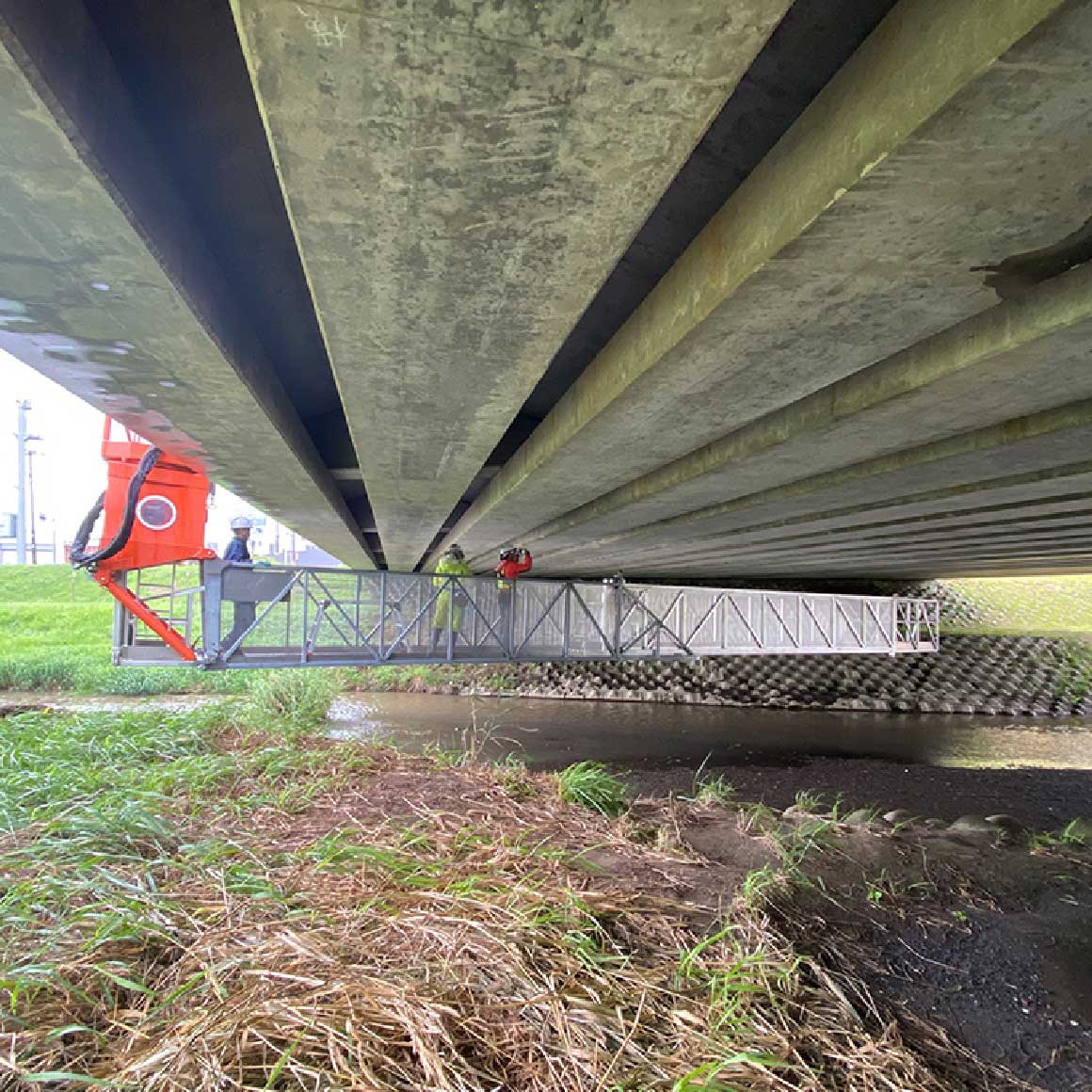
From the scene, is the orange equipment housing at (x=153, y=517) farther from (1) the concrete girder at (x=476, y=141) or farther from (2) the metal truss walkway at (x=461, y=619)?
(1) the concrete girder at (x=476, y=141)

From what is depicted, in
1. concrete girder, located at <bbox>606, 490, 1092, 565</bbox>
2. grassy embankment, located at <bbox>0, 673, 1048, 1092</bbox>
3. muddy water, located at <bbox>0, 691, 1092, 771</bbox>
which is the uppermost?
concrete girder, located at <bbox>606, 490, 1092, 565</bbox>

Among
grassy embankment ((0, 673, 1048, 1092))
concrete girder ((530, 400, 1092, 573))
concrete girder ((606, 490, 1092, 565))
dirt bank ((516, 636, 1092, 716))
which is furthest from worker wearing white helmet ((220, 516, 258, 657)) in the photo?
dirt bank ((516, 636, 1092, 716))

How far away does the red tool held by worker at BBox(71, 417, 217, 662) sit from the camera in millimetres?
5793

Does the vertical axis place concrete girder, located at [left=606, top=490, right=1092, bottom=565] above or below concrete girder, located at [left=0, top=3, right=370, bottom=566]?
below

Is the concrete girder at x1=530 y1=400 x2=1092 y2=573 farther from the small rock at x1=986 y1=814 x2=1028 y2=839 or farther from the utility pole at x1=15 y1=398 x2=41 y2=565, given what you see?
the utility pole at x1=15 y1=398 x2=41 y2=565

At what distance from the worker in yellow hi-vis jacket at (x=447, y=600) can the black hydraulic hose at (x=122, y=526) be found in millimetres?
4049

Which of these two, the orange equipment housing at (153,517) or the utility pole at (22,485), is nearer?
the orange equipment housing at (153,517)

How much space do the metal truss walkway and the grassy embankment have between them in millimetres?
2453

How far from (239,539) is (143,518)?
191 centimetres

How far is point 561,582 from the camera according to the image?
1075 cm

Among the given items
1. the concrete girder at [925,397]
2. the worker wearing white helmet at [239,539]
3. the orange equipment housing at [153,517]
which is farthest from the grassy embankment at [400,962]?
the worker wearing white helmet at [239,539]

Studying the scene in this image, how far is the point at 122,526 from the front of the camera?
5.75 metres

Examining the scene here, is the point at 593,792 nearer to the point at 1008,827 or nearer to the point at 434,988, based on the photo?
the point at 434,988

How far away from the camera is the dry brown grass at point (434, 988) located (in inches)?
81.0
